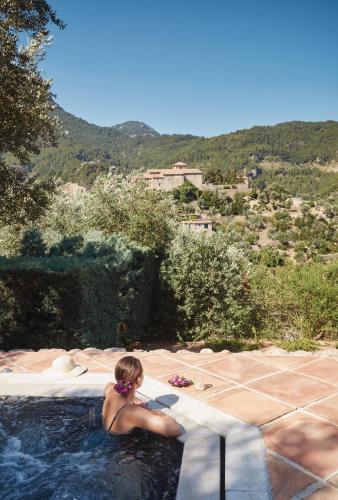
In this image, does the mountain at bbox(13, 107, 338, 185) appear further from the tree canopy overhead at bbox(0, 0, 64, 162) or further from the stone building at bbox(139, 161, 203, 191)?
the tree canopy overhead at bbox(0, 0, 64, 162)

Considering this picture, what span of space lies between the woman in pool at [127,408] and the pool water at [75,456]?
3.3 inches

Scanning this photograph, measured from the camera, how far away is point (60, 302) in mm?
6840

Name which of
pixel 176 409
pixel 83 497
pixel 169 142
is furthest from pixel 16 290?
pixel 169 142

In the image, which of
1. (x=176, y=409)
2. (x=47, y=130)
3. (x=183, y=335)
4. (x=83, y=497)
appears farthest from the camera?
(x=183, y=335)

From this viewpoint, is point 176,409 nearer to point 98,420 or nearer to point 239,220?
point 98,420

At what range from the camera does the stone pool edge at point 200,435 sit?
2432 mm

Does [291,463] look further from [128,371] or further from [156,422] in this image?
[128,371]

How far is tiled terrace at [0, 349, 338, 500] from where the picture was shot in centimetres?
255

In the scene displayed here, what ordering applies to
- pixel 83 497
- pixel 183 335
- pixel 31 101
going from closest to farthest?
pixel 83 497, pixel 31 101, pixel 183 335

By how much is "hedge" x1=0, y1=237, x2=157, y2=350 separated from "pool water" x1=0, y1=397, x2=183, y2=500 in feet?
9.37

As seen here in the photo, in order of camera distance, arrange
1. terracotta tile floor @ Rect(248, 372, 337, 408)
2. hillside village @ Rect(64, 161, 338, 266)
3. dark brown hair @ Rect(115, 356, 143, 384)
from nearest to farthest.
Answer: dark brown hair @ Rect(115, 356, 143, 384), terracotta tile floor @ Rect(248, 372, 337, 408), hillside village @ Rect(64, 161, 338, 266)

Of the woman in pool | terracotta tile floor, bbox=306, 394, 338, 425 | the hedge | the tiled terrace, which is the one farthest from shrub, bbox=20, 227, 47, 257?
terracotta tile floor, bbox=306, 394, 338, 425

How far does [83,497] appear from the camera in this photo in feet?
8.70

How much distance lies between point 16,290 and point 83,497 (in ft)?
14.5
